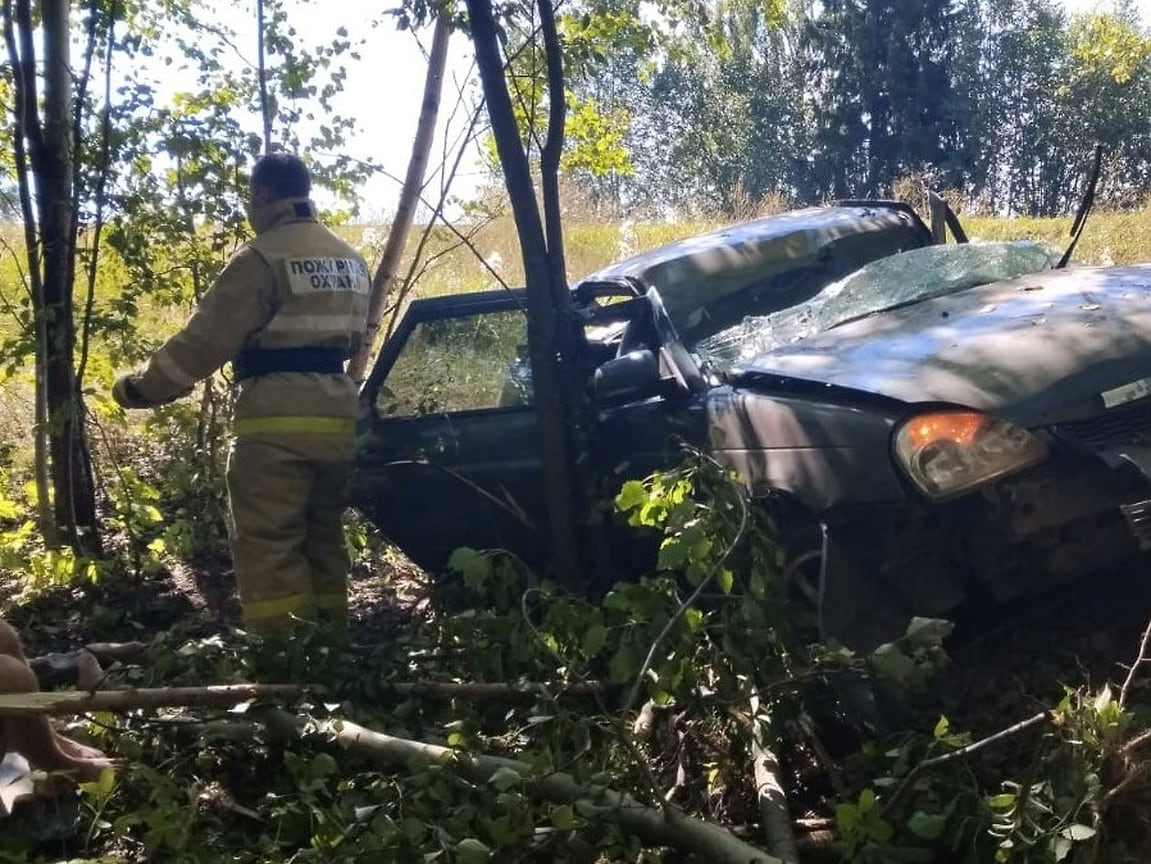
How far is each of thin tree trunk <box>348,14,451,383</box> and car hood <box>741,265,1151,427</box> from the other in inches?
147

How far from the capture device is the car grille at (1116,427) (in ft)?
9.57

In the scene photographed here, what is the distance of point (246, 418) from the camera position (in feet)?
14.0

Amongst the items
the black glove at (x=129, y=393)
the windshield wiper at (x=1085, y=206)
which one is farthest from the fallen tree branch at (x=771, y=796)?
the black glove at (x=129, y=393)

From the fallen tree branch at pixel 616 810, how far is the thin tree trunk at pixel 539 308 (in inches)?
56.2

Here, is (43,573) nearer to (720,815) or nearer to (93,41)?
(93,41)

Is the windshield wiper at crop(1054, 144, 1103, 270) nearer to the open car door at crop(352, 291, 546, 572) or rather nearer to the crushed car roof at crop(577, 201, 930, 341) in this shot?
the crushed car roof at crop(577, 201, 930, 341)

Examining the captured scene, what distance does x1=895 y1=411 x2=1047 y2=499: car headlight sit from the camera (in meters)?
2.89

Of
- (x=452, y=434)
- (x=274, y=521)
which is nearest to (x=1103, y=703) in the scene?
(x=452, y=434)

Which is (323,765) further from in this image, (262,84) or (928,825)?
(262,84)

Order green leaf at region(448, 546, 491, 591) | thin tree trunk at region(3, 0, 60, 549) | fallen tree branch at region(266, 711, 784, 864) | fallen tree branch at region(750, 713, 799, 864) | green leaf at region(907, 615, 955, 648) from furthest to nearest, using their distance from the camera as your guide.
Answer: thin tree trunk at region(3, 0, 60, 549), green leaf at region(448, 546, 491, 591), green leaf at region(907, 615, 955, 648), fallen tree branch at region(750, 713, 799, 864), fallen tree branch at region(266, 711, 784, 864)

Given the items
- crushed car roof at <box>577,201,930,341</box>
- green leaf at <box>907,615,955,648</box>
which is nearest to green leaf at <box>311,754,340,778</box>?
green leaf at <box>907,615,955,648</box>

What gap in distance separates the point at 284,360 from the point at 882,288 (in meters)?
2.09

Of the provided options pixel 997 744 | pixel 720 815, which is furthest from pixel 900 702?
pixel 720 815

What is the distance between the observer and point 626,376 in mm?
3686
